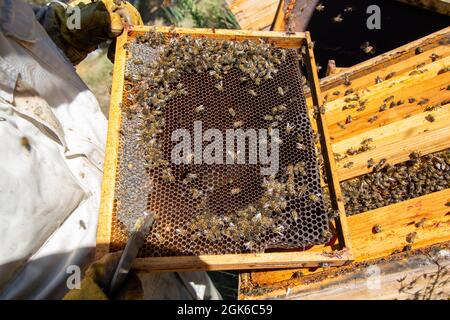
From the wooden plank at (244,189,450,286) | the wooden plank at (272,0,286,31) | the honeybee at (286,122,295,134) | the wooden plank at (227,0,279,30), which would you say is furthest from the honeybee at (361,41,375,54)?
the wooden plank at (244,189,450,286)

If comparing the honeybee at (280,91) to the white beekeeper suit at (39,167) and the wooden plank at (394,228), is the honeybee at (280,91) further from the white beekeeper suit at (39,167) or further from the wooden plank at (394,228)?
the white beekeeper suit at (39,167)

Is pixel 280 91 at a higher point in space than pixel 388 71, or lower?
Result: higher

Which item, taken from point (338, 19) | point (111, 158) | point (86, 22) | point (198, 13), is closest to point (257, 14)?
point (338, 19)

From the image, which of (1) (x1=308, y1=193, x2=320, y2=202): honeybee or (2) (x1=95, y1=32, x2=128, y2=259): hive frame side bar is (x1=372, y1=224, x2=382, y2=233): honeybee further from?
(2) (x1=95, y1=32, x2=128, y2=259): hive frame side bar

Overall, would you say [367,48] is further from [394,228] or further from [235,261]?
[235,261]
